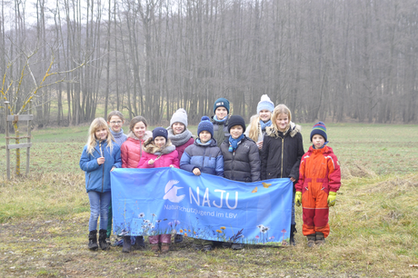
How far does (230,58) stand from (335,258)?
150ft

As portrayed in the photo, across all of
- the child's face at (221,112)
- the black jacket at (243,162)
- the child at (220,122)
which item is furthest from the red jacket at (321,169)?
the child's face at (221,112)

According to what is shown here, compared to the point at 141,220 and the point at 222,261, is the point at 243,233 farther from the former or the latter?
the point at 141,220

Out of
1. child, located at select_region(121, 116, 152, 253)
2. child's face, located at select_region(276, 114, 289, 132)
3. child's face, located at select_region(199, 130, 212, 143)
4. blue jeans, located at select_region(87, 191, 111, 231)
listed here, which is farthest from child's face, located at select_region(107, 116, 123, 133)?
child's face, located at select_region(276, 114, 289, 132)

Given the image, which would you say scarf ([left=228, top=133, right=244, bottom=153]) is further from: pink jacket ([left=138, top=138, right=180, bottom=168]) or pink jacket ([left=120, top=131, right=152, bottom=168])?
pink jacket ([left=120, top=131, right=152, bottom=168])

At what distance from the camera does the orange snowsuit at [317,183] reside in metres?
5.23

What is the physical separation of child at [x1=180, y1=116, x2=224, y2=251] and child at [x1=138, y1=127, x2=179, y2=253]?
245 mm

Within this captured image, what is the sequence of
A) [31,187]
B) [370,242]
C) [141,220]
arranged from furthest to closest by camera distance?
[31,187] < [141,220] < [370,242]

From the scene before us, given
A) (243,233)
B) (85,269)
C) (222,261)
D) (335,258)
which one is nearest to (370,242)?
(335,258)

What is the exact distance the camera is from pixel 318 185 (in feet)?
17.3

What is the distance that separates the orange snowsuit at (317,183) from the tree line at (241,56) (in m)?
38.6

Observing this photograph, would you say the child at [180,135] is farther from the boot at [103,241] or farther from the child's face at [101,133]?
the boot at [103,241]

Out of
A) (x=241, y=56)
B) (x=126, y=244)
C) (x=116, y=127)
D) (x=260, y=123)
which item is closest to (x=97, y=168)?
(x=116, y=127)

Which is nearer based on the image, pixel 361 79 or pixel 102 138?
pixel 102 138

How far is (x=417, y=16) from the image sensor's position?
49.5 meters
